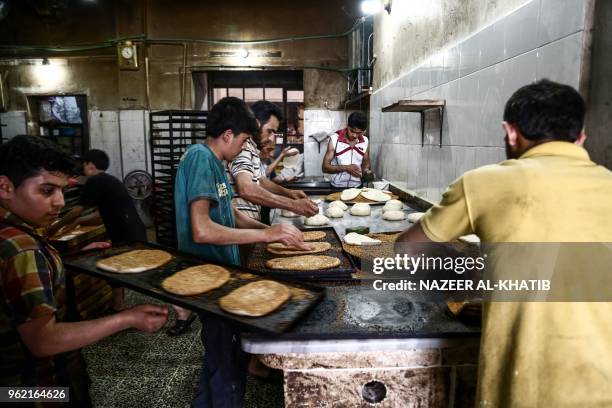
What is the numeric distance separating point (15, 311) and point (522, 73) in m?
2.26

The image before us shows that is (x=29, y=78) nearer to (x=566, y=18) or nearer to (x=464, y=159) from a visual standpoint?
(x=464, y=159)

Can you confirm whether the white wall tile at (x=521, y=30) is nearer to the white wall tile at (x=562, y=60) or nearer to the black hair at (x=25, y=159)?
the white wall tile at (x=562, y=60)

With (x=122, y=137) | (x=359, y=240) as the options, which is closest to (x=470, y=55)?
(x=359, y=240)

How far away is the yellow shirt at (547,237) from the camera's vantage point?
101 centimetres

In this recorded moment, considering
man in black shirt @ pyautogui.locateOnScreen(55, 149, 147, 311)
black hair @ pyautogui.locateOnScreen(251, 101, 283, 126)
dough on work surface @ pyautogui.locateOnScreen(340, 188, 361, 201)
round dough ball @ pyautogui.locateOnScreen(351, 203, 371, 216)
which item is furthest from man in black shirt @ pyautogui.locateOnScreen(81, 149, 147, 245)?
round dough ball @ pyautogui.locateOnScreen(351, 203, 371, 216)

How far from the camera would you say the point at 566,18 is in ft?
5.20

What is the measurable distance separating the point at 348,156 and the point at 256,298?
3982mm

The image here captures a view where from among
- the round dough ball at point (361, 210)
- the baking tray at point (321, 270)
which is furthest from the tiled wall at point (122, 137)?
the baking tray at point (321, 270)

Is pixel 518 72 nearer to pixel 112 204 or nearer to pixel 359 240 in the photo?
pixel 359 240

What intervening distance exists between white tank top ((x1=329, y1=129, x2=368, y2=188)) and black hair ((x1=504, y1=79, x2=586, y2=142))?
405cm

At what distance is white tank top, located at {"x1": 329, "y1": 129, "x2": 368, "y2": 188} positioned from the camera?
5.19 m

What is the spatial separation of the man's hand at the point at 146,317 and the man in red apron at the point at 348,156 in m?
3.72

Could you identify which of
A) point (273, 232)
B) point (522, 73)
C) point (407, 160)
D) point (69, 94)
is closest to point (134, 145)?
point (69, 94)

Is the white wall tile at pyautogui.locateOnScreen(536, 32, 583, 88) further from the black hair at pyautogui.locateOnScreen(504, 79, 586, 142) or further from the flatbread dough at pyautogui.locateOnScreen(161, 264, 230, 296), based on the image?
the flatbread dough at pyautogui.locateOnScreen(161, 264, 230, 296)
